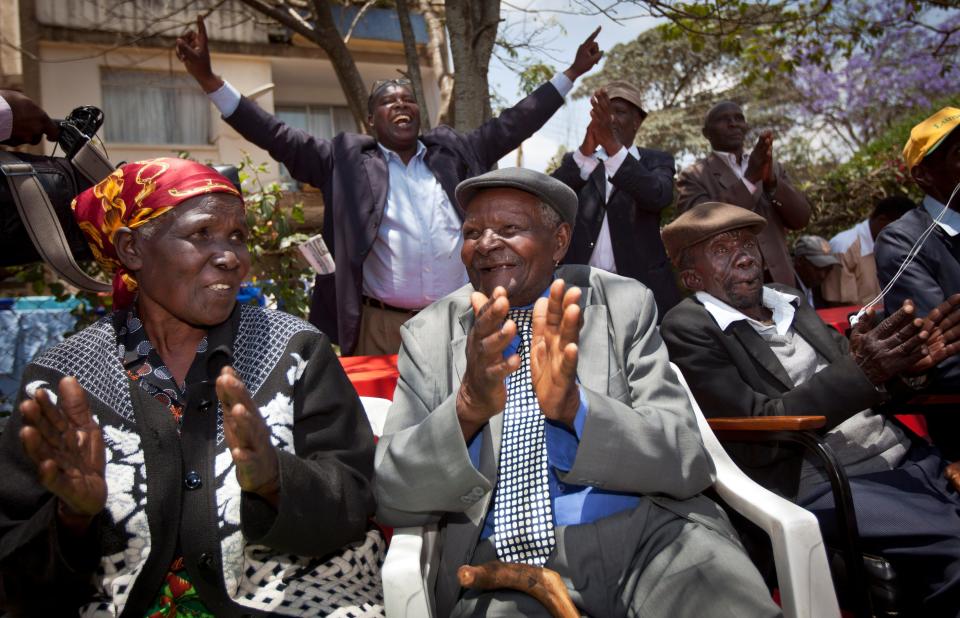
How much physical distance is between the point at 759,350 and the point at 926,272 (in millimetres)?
895

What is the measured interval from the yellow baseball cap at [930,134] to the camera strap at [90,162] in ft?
A: 11.1

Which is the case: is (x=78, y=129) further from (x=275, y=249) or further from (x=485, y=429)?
(x=275, y=249)

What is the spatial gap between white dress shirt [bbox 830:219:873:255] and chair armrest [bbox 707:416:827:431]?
201 inches

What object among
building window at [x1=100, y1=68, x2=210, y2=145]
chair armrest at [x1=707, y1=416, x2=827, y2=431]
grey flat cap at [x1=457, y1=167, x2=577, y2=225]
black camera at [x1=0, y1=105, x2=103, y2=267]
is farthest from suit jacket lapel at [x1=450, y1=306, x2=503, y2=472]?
building window at [x1=100, y1=68, x2=210, y2=145]

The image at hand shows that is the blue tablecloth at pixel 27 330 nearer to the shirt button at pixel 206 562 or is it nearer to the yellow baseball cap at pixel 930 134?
the shirt button at pixel 206 562

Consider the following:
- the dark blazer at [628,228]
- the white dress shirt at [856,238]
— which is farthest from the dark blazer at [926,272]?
the white dress shirt at [856,238]

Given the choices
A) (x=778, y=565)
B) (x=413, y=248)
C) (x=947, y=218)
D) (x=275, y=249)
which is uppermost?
(x=947, y=218)

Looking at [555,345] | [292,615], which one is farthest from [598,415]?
[292,615]

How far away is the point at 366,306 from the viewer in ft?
14.4

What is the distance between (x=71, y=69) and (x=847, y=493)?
1662 cm

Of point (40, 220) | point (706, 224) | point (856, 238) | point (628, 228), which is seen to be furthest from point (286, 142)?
point (856, 238)

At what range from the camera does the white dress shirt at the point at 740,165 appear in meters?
5.02

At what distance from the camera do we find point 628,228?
450cm

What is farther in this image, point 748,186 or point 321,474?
point 748,186
